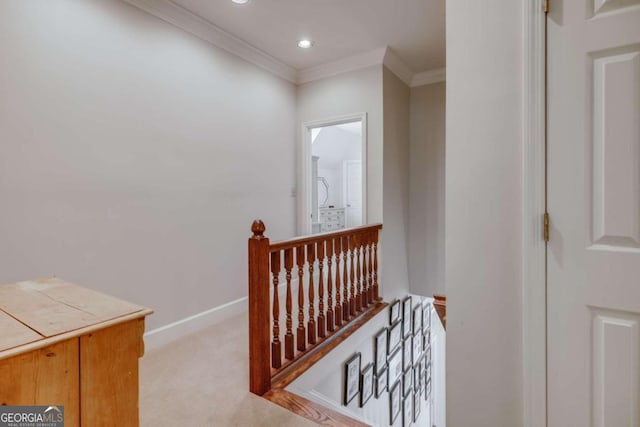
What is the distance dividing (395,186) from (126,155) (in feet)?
8.80

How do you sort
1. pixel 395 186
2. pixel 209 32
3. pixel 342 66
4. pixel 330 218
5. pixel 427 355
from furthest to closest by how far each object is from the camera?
pixel 330 218 → pixel 427 355 → pixel 395 186 → pixel 342 66 → pixel 209 32

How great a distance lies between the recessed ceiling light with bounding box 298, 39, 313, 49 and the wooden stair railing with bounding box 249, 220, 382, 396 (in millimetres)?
1886

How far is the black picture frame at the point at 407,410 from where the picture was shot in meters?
4.08

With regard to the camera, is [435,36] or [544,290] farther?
[435,36]

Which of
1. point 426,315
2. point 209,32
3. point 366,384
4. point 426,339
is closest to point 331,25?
point 209,32

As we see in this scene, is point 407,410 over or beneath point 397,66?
beneath

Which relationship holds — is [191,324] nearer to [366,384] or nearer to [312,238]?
[312,238]

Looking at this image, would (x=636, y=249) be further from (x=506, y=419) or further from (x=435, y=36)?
(x=435, y=36)

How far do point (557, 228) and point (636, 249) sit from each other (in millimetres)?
217

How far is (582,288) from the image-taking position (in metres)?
1.10

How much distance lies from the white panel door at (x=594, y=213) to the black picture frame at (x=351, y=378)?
68.1 inches

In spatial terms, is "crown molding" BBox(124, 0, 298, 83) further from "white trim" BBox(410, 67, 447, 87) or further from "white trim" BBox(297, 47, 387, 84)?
"white trim" BBox(410, 67, 447, 87)

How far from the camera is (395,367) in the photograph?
12.4 ft

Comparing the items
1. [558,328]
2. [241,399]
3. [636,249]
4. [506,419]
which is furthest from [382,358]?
[636,249]
